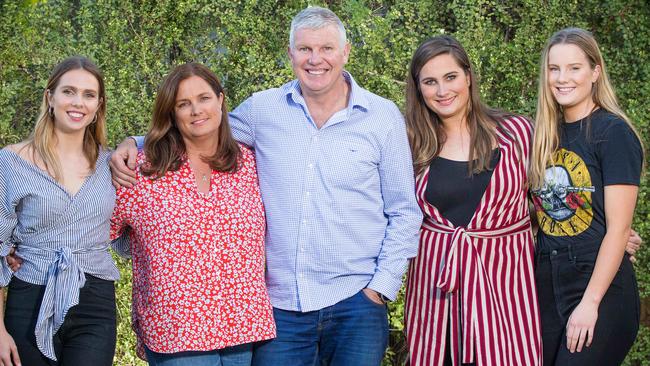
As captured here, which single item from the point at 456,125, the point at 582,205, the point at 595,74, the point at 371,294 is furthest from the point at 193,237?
the point at 595,74

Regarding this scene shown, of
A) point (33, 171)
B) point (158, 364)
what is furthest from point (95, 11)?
point (158, 364)

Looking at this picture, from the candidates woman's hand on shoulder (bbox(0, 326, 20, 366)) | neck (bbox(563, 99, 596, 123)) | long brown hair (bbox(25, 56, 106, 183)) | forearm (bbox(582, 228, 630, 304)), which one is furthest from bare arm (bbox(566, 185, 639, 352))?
woman's hand on shoulder (bbox(0, 326, 20, 366))

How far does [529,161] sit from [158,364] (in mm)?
1710

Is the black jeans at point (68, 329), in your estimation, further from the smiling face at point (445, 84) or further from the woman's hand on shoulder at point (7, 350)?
the smiling face at point (445, 84)

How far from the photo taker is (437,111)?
4.20 m

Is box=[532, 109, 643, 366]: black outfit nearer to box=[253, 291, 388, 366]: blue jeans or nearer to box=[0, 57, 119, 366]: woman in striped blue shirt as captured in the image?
box=[253, 291, 388, 366]: blue jeans

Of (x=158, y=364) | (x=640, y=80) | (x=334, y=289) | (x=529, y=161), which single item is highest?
(x=640, y=80)

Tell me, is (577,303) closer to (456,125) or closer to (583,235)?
(583,235)

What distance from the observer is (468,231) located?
161 inches

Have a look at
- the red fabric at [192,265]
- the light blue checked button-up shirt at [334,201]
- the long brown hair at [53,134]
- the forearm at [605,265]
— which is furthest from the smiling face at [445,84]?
the long brown hair at [53,134]

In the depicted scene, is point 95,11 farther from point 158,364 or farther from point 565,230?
point 565,230

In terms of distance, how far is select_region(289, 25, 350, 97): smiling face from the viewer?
405 cm

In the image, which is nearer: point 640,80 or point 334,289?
point 334,289

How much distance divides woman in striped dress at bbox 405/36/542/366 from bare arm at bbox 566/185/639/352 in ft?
0.80
